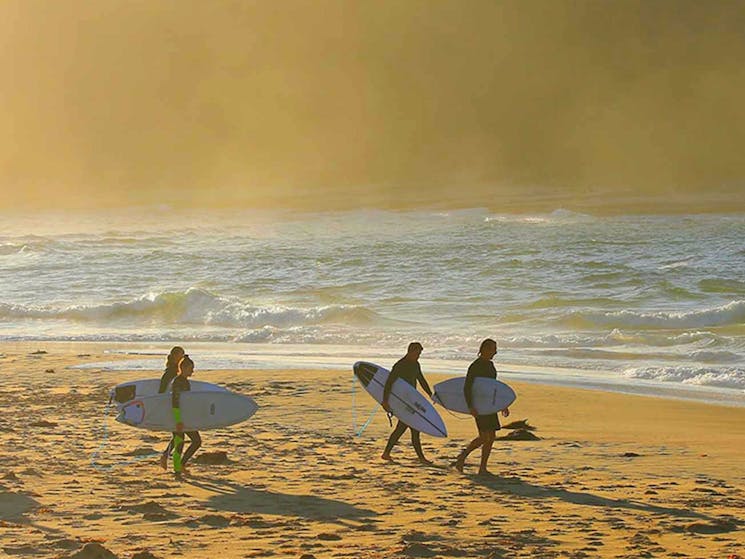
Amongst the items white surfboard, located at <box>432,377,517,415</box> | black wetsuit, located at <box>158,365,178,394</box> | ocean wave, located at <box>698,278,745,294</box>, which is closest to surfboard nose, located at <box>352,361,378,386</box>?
white surfboard, located at <box>432,377,517,415</box>

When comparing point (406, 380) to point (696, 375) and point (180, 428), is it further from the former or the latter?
point (696, 375)

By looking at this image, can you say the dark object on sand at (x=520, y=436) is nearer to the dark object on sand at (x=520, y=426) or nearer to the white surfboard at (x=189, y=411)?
the dark object on sand at (x=520, y=426)

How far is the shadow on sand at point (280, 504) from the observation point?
8.45 m

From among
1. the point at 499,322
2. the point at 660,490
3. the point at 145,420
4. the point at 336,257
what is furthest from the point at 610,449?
the point at 336,257

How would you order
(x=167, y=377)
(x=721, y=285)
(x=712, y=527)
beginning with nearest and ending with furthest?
(x=712, y=527) → (x=167, y=377) → (x=721, y=285)

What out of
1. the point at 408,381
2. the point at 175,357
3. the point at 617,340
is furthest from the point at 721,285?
the point at 175,357

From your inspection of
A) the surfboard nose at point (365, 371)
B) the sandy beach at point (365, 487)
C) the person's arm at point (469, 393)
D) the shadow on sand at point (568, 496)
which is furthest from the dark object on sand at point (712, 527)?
the surfboard nose at point (365, 371)

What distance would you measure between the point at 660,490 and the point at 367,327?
14.8m

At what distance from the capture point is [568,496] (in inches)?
358

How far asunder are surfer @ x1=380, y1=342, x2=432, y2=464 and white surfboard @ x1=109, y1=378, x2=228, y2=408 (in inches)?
55.2

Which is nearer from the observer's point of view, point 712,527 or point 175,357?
point 712,527

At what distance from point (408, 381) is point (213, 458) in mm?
1805

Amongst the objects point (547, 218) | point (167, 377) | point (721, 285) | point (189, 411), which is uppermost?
point (547, 218)

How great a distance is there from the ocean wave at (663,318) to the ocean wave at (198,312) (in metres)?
4.05
